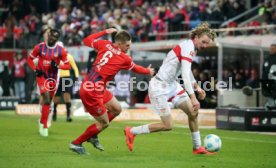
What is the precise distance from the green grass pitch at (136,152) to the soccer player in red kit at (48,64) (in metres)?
0.98

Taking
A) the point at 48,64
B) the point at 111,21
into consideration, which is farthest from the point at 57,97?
the point at 111,21

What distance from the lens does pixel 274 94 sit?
21.0 meters

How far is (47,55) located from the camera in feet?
58.2

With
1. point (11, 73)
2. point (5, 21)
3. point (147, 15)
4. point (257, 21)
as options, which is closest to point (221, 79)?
point (257, 21)

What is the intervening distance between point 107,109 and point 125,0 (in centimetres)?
2486

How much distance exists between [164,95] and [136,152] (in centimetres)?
115

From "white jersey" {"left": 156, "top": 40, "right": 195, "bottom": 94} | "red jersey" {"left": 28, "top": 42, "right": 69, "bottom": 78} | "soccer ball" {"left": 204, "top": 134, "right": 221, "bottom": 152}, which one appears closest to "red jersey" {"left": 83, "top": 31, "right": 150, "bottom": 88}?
"white jersey" {"left": 156, "top": 40, "right": 195, "bottom": 94}

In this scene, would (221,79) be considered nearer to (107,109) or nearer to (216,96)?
(216,96)

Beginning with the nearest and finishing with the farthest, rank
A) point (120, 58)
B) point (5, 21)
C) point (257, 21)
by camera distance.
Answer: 1. point (120, 58)
2. point (257, 21)
3. point (5, 21)

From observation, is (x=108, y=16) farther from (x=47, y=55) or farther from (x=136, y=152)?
(x=136, y=152)

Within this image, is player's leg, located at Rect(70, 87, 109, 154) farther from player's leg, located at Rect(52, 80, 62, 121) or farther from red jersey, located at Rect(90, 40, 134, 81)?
player's leg, located at Rect(52, 80, 62, 121)

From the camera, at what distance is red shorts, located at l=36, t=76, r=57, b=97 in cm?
1747

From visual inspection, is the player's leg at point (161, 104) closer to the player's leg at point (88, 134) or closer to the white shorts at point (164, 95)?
the white shorts at point (164, 95)

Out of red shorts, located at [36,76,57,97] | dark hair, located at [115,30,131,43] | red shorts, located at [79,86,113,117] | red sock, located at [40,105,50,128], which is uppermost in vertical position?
dark hair, located at [115,30,131,43]
